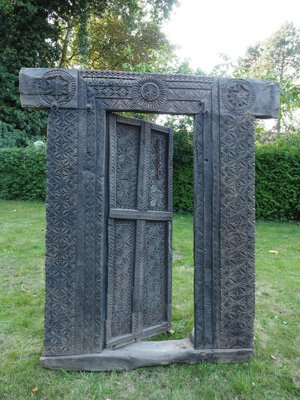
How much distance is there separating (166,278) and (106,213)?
2.92 ft

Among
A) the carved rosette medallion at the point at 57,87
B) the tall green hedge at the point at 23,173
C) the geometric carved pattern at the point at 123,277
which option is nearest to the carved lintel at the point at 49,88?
the carved rosette medallion at the point at 57,87

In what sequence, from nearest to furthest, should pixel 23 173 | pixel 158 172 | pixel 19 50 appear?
pixel 158 172 → pixel 23 173 → pixel 19 50

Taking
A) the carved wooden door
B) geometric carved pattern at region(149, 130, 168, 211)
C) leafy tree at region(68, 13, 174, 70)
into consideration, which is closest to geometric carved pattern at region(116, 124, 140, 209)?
the carved wooden door

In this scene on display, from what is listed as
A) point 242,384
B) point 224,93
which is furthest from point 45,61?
point 242,384

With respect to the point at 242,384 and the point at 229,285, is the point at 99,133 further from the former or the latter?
the point at 242,384

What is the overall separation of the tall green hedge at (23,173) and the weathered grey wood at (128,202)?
9851 millimetres

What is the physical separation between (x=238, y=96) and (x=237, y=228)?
1028 mm

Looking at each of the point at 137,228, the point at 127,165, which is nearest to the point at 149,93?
the point at 127,165

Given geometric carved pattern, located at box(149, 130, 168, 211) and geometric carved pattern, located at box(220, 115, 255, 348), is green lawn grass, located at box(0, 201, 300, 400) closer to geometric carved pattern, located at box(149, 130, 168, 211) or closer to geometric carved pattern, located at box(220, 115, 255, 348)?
geometric carved pattern, located at box(220, 115, 255, 348)

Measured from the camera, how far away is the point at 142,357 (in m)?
2.72

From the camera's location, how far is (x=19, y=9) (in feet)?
45.9

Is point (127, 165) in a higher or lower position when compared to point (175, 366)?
higher

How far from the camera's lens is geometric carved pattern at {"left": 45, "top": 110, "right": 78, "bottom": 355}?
2.63m

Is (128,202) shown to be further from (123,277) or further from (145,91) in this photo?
(145,91)
